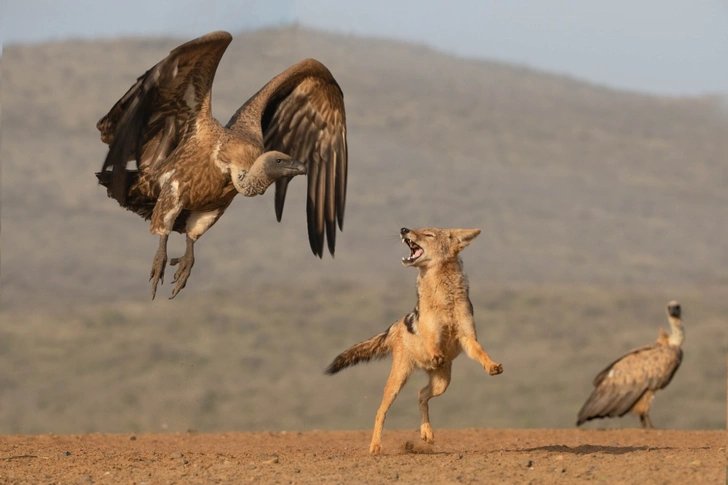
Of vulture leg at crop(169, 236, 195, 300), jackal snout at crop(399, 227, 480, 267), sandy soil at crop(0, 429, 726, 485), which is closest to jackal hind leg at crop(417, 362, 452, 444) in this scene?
sandy soil at crop(0, 429, 726, 485)

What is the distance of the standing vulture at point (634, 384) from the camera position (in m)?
16.3

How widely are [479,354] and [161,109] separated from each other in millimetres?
4491

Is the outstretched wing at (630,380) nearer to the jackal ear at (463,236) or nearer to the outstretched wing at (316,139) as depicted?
the outstretched wing at (316,139)

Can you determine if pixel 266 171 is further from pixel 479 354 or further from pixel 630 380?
pixel 630 380

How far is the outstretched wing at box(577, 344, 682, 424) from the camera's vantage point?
1628 centimetres

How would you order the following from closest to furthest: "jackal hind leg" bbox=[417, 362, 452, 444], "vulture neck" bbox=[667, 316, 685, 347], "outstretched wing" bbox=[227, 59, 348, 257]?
"jackal hind leg" bbox=[417, 362, 452, 444]
"outstretched wing" bbox=[227, 59, 348, 257]
"vulture neck" bbox=[667, 316, 685, 347]

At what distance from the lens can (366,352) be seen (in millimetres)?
10703

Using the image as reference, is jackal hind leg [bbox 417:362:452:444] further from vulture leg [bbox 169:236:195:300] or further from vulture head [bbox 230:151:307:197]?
vulture leg [bbox 169:236:195:300]

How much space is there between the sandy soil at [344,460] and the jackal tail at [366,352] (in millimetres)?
755

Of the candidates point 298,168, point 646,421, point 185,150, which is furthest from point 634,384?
point 185,150

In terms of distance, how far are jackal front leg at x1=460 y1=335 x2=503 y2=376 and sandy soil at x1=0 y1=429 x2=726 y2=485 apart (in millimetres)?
650

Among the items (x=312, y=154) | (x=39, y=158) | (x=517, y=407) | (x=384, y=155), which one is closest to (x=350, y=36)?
(x=384, y=155)

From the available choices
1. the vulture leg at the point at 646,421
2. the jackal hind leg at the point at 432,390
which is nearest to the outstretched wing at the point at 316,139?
the jackal hind leg at the point at 432,390

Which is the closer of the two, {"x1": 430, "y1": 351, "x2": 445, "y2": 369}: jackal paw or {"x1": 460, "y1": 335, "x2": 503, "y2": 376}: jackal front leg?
{"x1": 460, "y1": 335, "x2": 503, "y2": 376}: jackal front leg
